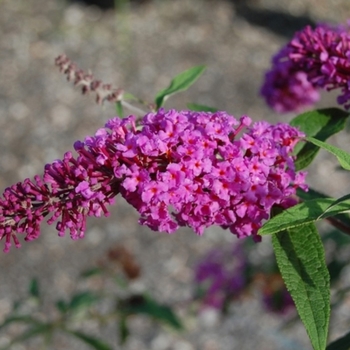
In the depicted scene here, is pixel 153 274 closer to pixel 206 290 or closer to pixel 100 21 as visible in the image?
pixel 206 290

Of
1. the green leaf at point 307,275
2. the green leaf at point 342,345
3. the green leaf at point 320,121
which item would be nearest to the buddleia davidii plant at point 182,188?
the green leaf at point 307,275

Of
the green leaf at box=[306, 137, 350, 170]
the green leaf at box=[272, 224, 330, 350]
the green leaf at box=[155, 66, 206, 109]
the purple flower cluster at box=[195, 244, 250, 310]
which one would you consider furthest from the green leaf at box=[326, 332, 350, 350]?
the purple flower cluster at box=[195, 244, 250, 310]

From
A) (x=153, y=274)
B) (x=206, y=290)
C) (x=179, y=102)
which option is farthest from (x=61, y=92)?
(x=206, y=290)

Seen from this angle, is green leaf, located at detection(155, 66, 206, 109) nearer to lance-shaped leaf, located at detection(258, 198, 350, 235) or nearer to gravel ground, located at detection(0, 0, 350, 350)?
lance-shaped leaf, located at detection(258, 198, 350, 235)

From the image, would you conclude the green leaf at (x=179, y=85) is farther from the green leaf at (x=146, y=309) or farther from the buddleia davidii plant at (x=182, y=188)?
the green leaf at (x=146, y=309)

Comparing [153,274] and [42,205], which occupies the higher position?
[42,205]

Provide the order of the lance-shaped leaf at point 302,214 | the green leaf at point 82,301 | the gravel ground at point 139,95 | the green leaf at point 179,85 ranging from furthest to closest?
the gravel ground at point 139,95 → the green leaf at point 82,301 → the green leaf at point 179,85 → the lance-shaped leaf at point 302,214
